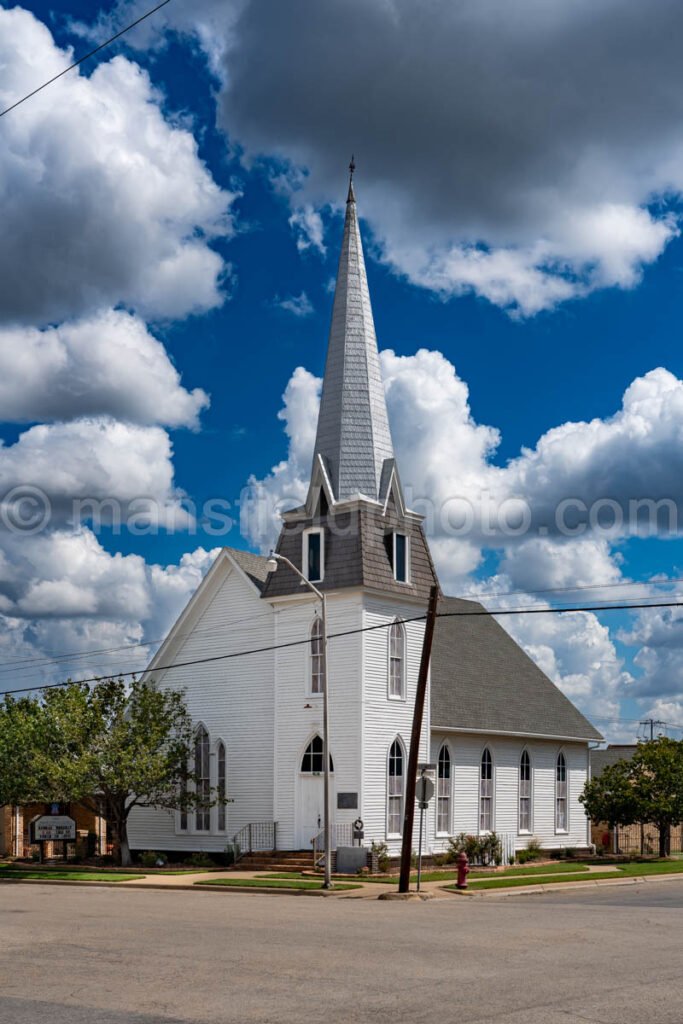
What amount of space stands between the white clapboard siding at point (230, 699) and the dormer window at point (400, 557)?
4604mm

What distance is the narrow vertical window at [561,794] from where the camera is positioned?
46.8 meters

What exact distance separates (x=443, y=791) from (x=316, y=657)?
6.72 meters

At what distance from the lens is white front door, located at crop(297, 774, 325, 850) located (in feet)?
125

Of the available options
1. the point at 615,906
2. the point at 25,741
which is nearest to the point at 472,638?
the point at 25,741

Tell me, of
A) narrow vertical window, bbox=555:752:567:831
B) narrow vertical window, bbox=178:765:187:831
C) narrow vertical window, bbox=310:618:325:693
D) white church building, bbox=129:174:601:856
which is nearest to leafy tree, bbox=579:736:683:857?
narrow vertical window, bbox=555:752:567:831

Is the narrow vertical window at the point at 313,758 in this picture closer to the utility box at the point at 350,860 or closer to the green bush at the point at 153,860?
the utility box at the point at 350,860

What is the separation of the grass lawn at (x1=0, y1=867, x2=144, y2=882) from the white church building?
4711 millimetres

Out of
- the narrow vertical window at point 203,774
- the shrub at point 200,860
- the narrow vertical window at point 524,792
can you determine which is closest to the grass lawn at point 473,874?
→ the shrub at point 200,860

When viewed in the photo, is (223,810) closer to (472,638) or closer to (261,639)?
(261,639)

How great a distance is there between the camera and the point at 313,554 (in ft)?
Answer: 130

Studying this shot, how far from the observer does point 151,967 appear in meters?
15.0

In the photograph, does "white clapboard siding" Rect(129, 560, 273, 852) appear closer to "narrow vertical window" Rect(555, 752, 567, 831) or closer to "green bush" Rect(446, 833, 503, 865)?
"green bush" Rect(446, 833, 503, 865)

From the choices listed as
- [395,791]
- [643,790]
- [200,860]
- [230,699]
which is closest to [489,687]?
[643,790]

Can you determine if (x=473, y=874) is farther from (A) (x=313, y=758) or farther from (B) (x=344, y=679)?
(B) (x=344, y=679)
